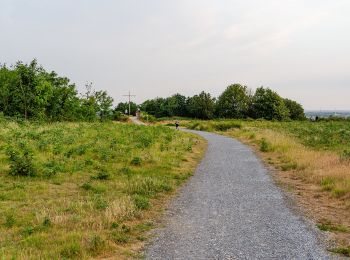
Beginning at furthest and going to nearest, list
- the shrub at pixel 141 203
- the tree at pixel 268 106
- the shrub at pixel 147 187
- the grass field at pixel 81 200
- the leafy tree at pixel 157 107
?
the leafy tree at pixel 157 107 < the tree at pixel 268 106 < the shrub at pixel 147 187 < the shrub at pixel 141 203 < the grass field at pixel 81 200

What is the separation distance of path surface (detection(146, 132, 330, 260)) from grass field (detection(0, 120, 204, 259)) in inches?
24.3

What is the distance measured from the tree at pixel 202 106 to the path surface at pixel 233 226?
98.6 meters

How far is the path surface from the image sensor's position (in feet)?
21.1

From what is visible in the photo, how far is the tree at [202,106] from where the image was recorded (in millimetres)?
111312

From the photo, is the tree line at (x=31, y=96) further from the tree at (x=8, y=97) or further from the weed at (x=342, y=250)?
the weed at (x=342, y=250)

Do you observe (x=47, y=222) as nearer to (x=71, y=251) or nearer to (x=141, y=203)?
(x=71, y=251)

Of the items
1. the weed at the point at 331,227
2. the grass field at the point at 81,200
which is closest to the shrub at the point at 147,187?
the grass field at the point at 81,200

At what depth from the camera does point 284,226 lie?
26.1 feet

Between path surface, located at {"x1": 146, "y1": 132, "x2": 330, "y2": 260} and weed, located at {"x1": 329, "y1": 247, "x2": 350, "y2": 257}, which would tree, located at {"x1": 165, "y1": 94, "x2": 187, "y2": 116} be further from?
weed, located at {"x1": 329, "y1": 247, "x2": 350, "y2": 257}

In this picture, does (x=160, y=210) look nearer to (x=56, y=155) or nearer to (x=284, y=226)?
(x=284, y=226)

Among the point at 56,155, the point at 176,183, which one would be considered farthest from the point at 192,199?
the point at 56,155

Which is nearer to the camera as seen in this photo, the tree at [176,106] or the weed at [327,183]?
the weed at [327,183]

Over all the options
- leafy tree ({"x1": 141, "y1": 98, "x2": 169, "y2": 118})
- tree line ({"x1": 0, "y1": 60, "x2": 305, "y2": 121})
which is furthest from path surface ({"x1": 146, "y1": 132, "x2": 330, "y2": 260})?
leafy tree ({"x1": 141, "y1": 98, "x2": 169, "y2": 118})

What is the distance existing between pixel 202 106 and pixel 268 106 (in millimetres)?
19436
